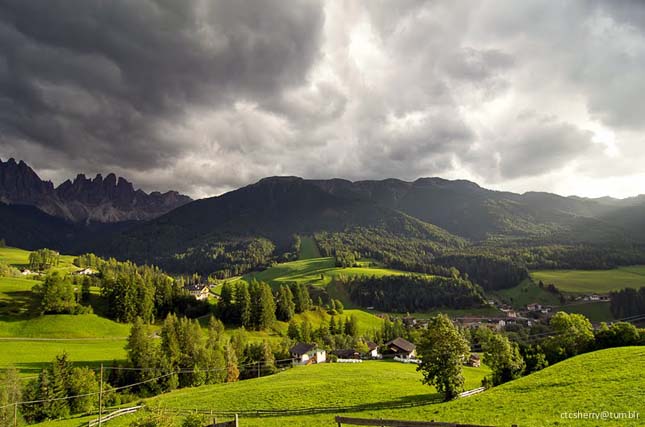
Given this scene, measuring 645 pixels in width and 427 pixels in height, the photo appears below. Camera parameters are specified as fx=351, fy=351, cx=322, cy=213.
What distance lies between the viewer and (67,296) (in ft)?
356

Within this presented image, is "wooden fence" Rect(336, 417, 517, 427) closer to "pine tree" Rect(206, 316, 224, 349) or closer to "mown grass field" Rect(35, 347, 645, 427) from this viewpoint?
"mown grass field" Rect(35, 347, 645, 427)

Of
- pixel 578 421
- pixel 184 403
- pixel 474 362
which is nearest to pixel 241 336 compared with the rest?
pixel 184 403

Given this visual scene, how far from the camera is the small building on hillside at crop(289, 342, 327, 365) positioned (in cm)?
9906

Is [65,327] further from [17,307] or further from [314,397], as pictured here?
[314,397]

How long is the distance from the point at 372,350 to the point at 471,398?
289 ft

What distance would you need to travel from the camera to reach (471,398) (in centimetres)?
3831

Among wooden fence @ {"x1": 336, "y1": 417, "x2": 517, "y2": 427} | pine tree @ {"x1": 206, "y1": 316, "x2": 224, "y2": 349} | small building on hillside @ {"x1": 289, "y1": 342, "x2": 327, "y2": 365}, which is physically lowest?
small building on hillside @ {"x1": 289, "y1": 342, "x2": 327, "y2": 365}

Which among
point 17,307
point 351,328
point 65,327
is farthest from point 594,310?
point 17,307

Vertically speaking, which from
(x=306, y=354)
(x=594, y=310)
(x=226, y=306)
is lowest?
(x=594, y=310)

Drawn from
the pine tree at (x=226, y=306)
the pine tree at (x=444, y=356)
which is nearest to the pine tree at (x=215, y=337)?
the pine tree at (x=226, y=306)

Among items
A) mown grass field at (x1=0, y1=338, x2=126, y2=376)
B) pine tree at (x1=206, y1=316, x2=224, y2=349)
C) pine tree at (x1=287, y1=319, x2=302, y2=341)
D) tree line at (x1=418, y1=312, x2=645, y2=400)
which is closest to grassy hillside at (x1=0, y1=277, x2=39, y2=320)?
mown grass field at (x1=0, y1=338, x2=126, y2=376)

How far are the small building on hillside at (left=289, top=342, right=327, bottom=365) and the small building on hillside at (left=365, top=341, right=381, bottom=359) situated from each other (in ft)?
59.3

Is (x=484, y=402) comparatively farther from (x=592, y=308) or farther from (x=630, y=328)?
(x=592, y=308)

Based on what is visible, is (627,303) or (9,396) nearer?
(9,396)
